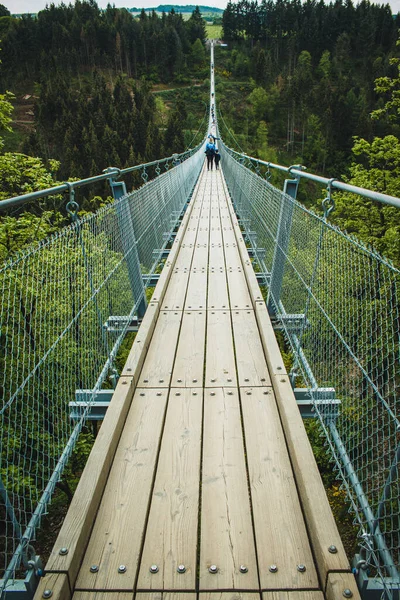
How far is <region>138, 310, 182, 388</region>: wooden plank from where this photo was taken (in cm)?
262

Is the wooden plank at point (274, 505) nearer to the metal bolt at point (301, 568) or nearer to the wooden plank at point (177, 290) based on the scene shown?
the metal bolt at point (301, 568)

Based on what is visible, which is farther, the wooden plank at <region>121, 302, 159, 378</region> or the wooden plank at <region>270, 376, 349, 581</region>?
the wooden plank at <region>121, 302, 159, 378</region>

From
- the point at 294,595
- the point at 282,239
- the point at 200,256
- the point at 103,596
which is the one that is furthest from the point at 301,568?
the point at 200,256

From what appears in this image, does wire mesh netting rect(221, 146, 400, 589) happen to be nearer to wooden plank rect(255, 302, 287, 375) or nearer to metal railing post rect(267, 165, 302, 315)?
metal railing post rect(267, 165, 302, 315)

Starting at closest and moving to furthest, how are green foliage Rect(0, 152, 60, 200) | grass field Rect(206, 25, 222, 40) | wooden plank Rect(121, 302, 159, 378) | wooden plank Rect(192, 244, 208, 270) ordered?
wooden plank Rect(121, 302, 159, 378), wooden plank Rect(192, 244, 208, 270), green foliage Rect(0, 152, 60, 200), grass field Rect(206, 25, 222, 40)

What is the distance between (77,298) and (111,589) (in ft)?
4.66

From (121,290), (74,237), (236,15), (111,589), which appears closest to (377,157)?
(121,290)

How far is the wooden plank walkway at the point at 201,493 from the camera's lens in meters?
1.43

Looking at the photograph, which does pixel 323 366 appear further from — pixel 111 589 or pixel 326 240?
pixel 111 589

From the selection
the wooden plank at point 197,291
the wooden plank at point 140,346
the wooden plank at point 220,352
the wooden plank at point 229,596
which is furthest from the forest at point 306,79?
the wooden plank at point 229,596

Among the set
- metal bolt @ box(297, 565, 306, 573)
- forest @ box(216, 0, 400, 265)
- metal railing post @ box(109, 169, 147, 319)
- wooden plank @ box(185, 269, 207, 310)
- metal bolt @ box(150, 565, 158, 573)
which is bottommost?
metal bolt @ box(150, 565, 158, 573)

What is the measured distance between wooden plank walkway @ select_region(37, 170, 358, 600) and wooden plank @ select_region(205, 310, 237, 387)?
→ 1 cm

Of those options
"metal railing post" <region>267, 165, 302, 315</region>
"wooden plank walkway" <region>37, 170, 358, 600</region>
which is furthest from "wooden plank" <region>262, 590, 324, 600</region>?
"metal railing post" <region>267, 165, 302, 315</region>

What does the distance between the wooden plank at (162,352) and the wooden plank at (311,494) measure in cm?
74
